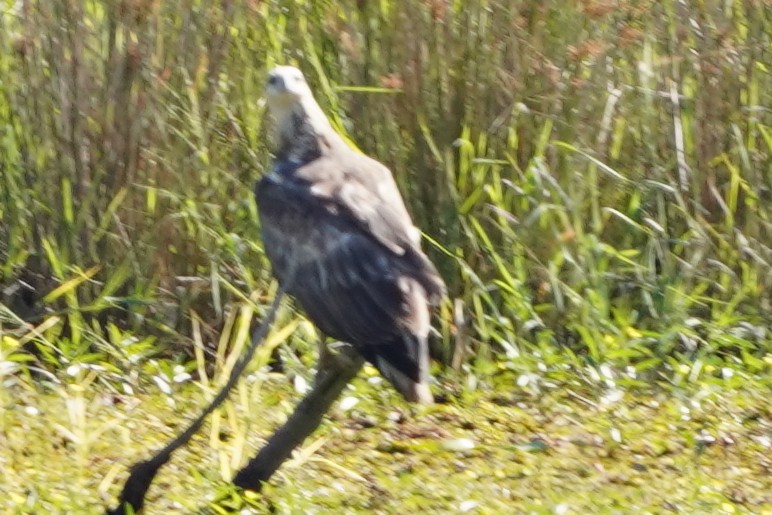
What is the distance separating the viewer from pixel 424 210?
20.5ft

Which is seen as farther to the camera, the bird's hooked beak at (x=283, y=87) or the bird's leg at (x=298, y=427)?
the bird's hooked beak at (x=283, y=87)

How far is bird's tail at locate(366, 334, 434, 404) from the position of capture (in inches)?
182

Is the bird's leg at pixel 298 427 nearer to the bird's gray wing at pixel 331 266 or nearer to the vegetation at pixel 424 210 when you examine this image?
the bird's gray wing at pixel 331 266

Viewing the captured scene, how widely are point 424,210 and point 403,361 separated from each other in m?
1.67

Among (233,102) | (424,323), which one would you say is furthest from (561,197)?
(424,323)

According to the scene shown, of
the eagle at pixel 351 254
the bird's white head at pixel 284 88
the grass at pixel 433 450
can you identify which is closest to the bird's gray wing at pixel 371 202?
the eagle at pixel 351 254

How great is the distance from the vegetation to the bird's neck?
619mm

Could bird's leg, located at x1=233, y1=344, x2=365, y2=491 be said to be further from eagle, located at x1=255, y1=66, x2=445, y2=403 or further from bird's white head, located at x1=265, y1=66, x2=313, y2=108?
bird's white head, located at x1=265, y1=66, x2=313, y2=108

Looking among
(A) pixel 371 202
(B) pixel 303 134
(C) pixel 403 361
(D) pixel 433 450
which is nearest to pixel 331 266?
(A) pixel 371 202

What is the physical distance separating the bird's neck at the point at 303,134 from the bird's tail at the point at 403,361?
86cm

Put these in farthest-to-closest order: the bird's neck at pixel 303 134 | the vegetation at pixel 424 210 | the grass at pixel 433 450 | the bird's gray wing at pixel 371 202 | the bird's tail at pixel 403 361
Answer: the vegetation at pixel 424 210, the bird's neck at pixel 303 134, the grass at pixel 433 450, the bird's gray wing at pixel 371 202, the bird's tail at pixel 403 361

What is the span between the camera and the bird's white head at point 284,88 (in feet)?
17.6

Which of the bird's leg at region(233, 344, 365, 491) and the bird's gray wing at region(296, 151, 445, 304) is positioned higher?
the bird's gray wing at region(296, 151, 445, 304)

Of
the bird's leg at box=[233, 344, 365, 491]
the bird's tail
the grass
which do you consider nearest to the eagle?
the bird's tail
